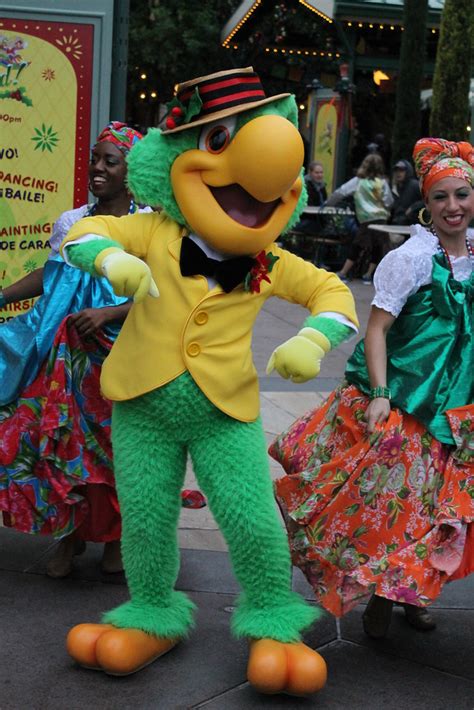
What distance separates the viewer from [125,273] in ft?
9.88

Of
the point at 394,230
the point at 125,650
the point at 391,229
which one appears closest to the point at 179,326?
the point at 125,650

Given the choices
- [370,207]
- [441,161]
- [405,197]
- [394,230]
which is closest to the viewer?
[441,161]

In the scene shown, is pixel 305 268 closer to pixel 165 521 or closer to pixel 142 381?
pixel 142 381

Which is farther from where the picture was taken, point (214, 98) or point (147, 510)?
point (147, 510)

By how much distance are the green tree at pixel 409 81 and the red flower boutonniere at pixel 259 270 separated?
508 inches

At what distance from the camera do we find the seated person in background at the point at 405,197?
1263cm

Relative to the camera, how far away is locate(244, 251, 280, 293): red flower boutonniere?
3.35m

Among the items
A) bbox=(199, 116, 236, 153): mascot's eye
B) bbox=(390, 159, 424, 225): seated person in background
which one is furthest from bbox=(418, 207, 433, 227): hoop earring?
bbox=(390, 159, 424, 225): seated person in background

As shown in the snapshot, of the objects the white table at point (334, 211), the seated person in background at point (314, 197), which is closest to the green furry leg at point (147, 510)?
the white table at point (334, 211)

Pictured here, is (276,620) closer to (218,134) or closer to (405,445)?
(405,445)

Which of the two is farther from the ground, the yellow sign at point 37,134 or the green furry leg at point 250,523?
the yellow sign at point 37,134

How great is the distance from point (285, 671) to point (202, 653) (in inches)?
17.2

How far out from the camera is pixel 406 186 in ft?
42.9

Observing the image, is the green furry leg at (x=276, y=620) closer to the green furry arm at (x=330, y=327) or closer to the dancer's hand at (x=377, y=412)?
the dancer's hand at (x=377, y=412)
